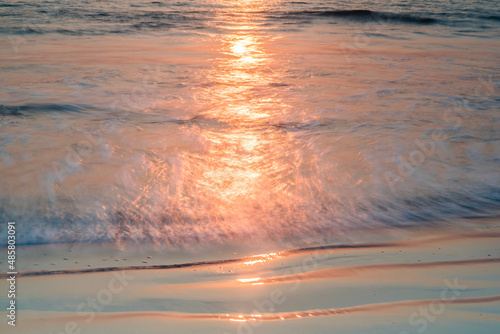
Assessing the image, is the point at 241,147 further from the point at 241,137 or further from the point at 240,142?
the point at 241,137

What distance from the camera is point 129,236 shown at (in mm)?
2699

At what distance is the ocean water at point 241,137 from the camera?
295 centimetres

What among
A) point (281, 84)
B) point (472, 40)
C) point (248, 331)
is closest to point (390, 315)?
point (248, 331)

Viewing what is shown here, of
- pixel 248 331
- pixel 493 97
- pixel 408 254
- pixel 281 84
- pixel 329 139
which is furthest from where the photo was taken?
pixel 281 84

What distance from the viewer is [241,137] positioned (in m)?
4.41

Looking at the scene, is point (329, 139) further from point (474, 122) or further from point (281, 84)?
point (281, 84)

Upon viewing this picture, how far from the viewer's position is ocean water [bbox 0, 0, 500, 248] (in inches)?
116

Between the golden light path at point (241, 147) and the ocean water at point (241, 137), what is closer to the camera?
the ocean water at point (241, 137)

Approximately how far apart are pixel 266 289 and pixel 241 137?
2469 mm

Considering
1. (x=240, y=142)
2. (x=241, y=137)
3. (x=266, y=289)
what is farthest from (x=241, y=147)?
(x=266, y=289)

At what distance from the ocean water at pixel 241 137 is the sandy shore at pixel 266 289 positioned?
0.23 metres

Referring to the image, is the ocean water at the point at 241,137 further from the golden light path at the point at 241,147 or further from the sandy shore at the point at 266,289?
the sandy shore at the point at 266,289

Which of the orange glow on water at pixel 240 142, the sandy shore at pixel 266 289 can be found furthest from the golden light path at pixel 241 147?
the sandy shore at pixel 266 289

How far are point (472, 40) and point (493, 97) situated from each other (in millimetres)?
5212
